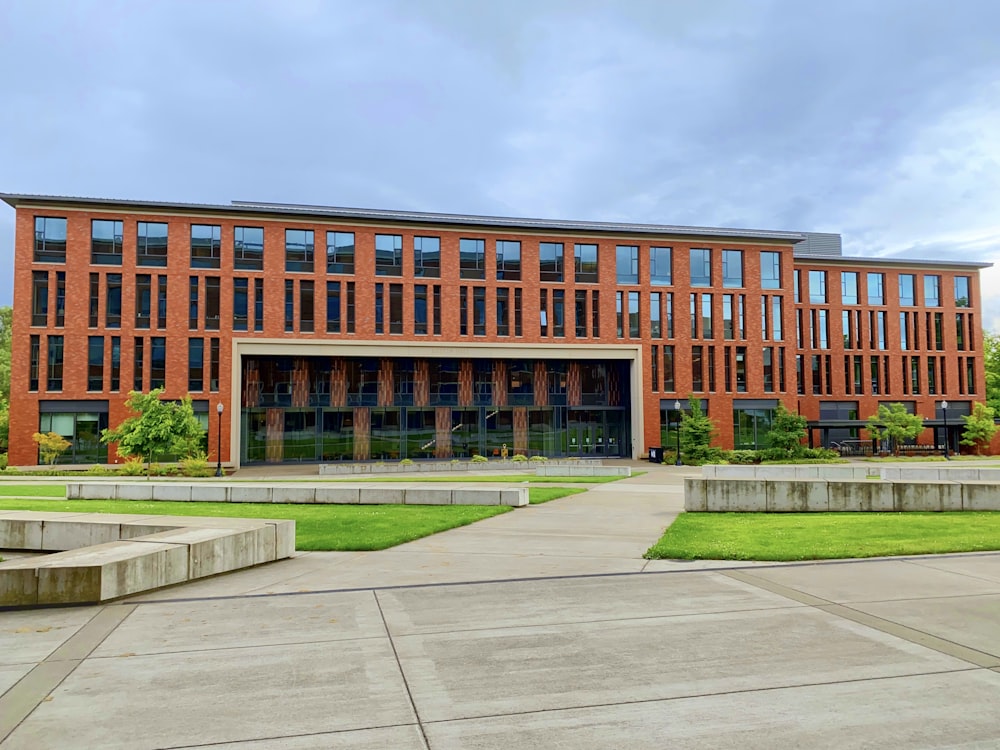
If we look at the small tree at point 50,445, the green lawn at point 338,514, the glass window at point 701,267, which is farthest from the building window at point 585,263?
the small tree at point 50,445

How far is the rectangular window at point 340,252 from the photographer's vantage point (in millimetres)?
51094

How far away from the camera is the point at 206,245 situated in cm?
4912

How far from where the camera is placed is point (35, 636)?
7.52 m

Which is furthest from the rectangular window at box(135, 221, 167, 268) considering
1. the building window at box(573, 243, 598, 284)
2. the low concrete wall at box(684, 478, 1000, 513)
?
the low concrete wall at box(684, 478, 1000, 513)

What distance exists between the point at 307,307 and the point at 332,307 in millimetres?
1605

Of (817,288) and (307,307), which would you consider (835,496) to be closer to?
(307,307)

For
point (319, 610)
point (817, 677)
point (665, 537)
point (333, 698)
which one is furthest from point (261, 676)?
point (665, 537)

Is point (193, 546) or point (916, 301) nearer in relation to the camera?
point (193, 546)

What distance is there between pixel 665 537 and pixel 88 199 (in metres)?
45.2

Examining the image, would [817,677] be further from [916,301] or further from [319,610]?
[916,301]

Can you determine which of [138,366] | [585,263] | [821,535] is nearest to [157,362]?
[138,366]

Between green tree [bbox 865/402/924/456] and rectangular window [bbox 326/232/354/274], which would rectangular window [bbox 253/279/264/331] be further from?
green tree [bbox 865/402/924/456]

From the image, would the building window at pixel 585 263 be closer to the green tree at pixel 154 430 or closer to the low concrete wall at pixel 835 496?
the green tree at pixel 154 430

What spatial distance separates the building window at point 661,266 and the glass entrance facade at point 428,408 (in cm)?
684
